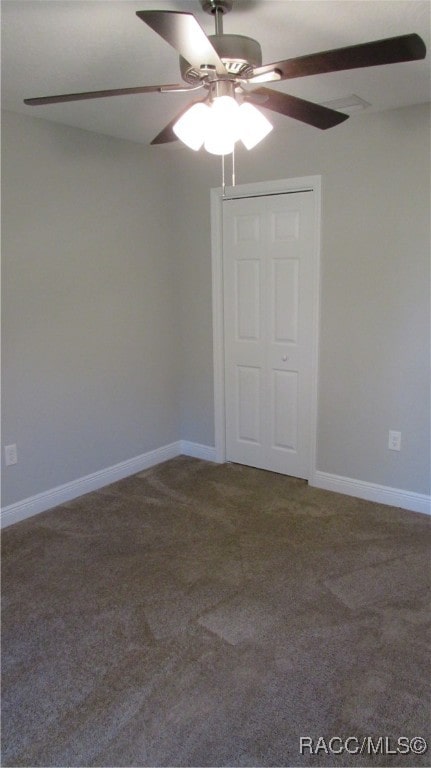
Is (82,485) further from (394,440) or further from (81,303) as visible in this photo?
(394,440)

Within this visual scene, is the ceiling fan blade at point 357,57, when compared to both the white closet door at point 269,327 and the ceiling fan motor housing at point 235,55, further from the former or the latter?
the white closet door at point 269,327

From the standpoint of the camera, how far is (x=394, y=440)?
10.7 feet

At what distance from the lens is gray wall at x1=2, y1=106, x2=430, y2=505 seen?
3.03 metres

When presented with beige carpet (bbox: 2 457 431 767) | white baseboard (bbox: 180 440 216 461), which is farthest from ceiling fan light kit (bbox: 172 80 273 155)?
white baseboard (bbox: 180 440 216 461)

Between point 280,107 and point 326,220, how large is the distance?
1403mm

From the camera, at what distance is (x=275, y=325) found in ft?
12.1

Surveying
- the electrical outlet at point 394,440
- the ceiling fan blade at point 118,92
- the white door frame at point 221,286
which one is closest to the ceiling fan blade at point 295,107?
the ceiling fan blade at point 118,92

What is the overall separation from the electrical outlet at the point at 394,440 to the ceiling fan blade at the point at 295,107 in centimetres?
192

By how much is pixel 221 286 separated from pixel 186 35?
2528 mm

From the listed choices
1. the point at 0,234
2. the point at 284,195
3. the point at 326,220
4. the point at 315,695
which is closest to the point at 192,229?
the point at 284,195

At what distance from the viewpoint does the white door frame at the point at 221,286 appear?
338cm

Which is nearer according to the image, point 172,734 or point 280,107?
point 172,734

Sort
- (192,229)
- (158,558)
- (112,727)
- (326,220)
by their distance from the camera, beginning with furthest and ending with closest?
(192,229) < (326,220) < (158,558) < (112,727)

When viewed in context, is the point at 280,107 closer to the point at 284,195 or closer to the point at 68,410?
the point at 284,195
